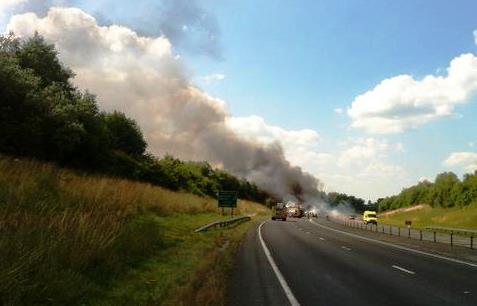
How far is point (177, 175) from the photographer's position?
314 ft

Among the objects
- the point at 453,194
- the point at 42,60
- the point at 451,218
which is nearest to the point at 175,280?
the point at 42,60

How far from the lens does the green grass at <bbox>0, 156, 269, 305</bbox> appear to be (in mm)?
10117

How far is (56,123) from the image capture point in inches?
1507

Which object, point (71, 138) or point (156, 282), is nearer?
point (156, 282)

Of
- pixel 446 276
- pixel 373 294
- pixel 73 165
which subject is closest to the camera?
pixel 373 294

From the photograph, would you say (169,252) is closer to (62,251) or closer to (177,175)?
(62,251)

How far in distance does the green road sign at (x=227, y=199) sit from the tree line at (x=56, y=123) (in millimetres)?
10248

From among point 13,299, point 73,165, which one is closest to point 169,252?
point 13,299

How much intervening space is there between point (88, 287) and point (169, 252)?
971 centimetres

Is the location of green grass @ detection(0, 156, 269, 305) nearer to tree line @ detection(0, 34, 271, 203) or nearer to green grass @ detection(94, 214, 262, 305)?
green grass @ detection(94, 214, 262, 305)

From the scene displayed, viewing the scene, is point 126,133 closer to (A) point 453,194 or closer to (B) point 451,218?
(B) point 451,218

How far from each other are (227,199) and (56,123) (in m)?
37.3

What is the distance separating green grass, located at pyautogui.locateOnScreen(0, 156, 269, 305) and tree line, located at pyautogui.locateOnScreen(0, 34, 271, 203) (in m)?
11.4

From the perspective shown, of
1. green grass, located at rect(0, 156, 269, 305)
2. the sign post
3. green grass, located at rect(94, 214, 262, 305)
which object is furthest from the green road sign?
green grass, located at rect(94, 214, 262, 305)
